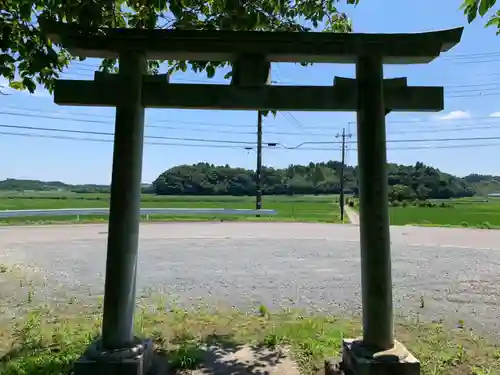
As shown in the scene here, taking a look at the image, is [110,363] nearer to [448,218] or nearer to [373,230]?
[373,230]

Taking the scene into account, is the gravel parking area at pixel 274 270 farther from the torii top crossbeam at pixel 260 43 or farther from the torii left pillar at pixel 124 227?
the torii top crossbeam at pixel 260 43

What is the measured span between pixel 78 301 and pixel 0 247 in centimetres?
693

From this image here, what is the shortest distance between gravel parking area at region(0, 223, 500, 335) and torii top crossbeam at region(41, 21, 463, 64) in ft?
11.6

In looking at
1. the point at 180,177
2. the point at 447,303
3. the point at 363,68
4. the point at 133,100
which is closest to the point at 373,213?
the point at 363,68

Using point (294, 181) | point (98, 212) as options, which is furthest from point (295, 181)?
point (98, 212)

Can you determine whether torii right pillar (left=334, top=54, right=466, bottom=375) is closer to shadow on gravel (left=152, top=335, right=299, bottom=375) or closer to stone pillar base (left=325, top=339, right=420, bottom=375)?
stone pillar base (left=325, top=339, right=420, bottom=375)

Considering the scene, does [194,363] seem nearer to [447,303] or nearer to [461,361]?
[461,361]

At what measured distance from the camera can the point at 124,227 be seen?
3166 millimetres

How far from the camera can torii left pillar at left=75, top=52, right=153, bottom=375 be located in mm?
3135

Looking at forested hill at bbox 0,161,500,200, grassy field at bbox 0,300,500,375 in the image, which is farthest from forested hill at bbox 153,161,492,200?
grassy field at bbox 0,300,500,375

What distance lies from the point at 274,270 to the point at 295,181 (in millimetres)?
50170

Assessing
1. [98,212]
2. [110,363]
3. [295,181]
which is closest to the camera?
[110,363]

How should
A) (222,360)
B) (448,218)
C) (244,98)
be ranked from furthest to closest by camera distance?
1. (448,218)
2. (222,360)
3. (244,98)

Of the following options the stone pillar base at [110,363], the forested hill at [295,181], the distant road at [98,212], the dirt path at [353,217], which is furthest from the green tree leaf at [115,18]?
the forested hill at [295,181]
